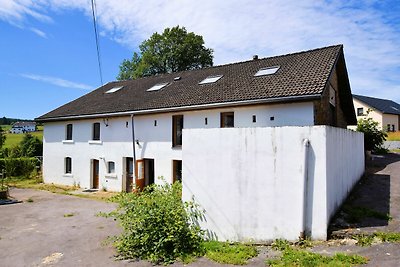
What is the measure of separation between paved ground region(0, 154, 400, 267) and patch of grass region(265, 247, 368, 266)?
246 mm

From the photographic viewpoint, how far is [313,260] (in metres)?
5.82

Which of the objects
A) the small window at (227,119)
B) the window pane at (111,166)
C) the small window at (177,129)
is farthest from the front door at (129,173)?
the small window at (227,119)

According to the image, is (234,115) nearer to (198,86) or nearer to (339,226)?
(198,86)

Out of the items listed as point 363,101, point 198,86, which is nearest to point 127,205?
point 198,86

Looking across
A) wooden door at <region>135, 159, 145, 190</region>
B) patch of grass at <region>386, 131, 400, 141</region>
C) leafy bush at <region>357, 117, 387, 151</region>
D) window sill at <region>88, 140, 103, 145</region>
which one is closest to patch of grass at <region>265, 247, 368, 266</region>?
wooden door at <region>135, 159, 145, 190</region>

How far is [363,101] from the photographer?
3912cm

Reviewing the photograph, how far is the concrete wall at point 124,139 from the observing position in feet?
38.5

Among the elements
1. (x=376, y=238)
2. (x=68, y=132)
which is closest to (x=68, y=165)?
(x=68, y=132)

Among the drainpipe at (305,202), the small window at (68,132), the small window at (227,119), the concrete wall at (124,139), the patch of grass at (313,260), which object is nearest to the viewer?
the patch of grass at (313,260)

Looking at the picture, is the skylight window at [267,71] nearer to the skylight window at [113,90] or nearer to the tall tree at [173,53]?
the skylight window at [113,90]

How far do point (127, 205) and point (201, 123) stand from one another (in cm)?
651

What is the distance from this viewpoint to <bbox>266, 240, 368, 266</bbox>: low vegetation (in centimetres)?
566

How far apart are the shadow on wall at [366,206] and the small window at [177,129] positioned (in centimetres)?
775

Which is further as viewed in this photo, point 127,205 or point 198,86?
point 198,86
